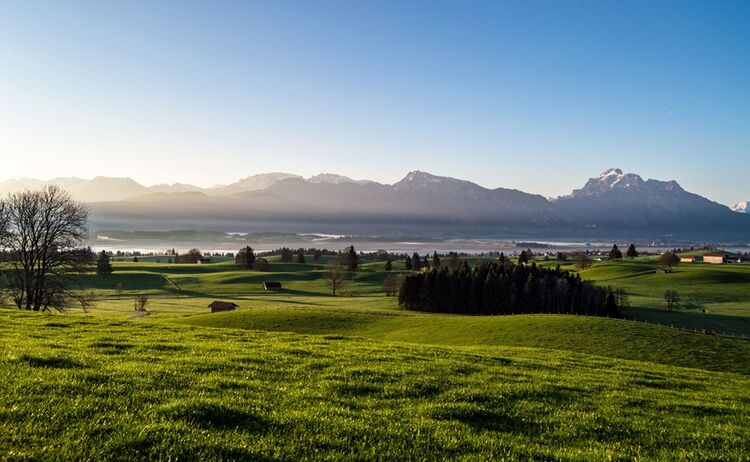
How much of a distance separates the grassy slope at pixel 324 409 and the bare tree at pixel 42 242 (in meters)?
42.1

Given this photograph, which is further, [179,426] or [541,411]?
[541,411]

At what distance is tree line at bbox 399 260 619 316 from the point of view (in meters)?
107

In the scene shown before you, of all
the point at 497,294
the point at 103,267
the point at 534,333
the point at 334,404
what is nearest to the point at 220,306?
the point at 534,333

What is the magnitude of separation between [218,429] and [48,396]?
4.41 metres

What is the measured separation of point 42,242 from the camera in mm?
55469

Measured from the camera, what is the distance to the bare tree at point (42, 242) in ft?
178

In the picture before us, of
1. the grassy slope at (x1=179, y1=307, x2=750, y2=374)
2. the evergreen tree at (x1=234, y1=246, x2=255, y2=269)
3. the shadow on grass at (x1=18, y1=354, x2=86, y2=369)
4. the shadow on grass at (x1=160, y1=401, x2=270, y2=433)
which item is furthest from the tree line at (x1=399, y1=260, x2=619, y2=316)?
the evergreen tree at (x1=234, y1=246, x2=255, y2=269)

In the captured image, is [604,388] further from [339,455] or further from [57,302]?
[57,302]

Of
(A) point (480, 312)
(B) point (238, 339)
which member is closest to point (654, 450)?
(B) point (238, 339)

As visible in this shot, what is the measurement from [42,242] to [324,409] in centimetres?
Answer: 5931

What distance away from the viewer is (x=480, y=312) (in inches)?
4218

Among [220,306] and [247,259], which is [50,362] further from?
[247,259]

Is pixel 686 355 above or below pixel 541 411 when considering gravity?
below

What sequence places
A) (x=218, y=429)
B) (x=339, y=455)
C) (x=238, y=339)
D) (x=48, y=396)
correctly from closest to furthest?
1. (x=339, y=455)
2. (x=218, y=429)
3. (x=48, y=396)
4. (x=238, y=339)
